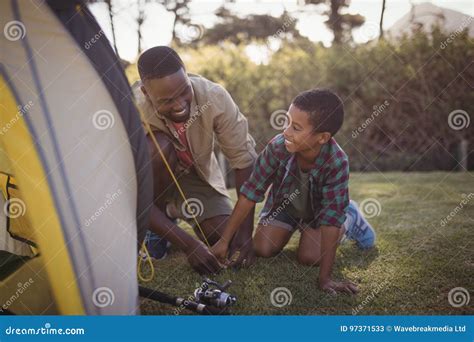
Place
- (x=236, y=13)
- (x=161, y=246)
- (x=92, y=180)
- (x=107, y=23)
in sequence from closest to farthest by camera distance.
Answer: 1. (x=92, y=180)
2. (x=161, y=246)
3. (x=107, y=23)
4. (x=236, y=13)

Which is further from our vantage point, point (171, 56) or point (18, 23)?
point (171, 56)

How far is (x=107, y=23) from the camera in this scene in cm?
255

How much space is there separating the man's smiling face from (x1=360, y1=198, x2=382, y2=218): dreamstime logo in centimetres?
143

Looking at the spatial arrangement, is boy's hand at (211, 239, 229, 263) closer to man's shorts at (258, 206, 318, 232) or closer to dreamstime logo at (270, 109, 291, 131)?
man's shorts at (258, 206, 318, 232)

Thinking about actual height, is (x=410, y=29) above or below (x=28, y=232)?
below

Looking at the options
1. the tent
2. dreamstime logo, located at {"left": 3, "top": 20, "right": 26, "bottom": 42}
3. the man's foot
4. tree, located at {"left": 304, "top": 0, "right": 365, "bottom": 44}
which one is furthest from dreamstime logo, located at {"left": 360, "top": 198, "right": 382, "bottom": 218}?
dreamstime logo, located at {"left": 3, "top": 20, "right": 26, "bottom": 42}

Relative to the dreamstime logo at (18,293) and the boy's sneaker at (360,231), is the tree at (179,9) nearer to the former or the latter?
the boy's sneaker at (360,231)

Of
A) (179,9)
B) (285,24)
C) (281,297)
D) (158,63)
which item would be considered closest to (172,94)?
(158,63)

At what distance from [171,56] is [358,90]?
3.42 metres

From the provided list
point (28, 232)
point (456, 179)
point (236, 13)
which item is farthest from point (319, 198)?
point (236, 13)

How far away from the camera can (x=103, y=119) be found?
1.61 m

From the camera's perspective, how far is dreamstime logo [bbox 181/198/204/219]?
2504 millimetres

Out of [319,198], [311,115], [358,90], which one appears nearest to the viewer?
[311,115]
